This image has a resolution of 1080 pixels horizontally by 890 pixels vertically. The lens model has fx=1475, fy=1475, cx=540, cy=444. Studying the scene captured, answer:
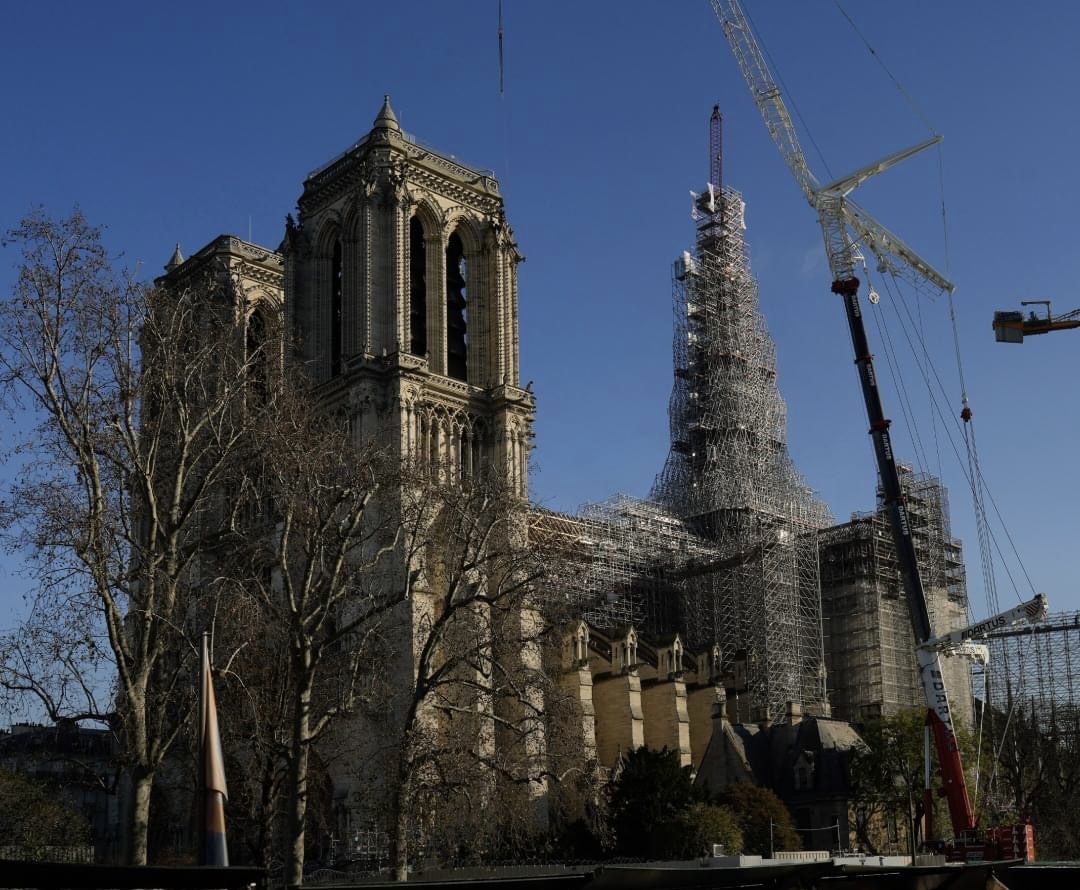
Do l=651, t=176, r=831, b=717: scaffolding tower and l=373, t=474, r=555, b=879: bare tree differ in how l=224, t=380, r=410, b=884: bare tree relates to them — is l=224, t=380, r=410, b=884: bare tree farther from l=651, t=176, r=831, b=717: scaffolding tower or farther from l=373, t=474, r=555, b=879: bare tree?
l=651, t=176, r=831, b=717: scaffolding tower

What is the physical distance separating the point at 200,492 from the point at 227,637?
824cm

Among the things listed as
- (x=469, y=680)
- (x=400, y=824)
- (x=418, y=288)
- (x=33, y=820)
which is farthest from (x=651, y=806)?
(x=400, y=824)

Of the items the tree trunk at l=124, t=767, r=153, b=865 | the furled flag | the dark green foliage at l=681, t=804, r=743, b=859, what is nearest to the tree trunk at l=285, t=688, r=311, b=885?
the tree trunk at l=124, t=767, r=153, b=865

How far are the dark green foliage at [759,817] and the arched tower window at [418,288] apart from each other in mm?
25956

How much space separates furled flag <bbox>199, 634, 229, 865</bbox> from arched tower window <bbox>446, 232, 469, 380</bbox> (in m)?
53.1

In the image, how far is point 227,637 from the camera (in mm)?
37438

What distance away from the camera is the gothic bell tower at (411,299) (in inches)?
2719

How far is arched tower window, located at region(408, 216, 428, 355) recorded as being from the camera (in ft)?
242

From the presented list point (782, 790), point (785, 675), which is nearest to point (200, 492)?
point (782, 790)

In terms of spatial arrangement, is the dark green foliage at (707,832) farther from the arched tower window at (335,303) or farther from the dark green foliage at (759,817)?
the arched tower window at (335,303)

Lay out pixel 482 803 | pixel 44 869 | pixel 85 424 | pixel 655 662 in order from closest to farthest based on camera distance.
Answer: pixel 44 869 < pixel 85 424 < pixel 482 803 < pixel 655 662

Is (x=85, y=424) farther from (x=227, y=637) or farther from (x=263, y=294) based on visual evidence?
(x=263, y=294)

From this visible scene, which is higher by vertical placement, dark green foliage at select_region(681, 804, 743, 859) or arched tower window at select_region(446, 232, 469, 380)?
arched tower window at select_region(446, 232, 469, 380)

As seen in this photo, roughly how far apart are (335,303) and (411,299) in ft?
17.5
